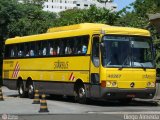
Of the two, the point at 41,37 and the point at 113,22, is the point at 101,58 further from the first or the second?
the point at 113,22

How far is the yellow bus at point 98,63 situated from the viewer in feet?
68.2

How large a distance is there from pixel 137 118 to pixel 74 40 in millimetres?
8026

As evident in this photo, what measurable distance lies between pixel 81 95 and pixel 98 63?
1964 mm

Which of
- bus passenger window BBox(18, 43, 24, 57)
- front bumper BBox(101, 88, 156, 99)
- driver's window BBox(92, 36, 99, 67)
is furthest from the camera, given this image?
bus passenger window BBox(18, 43, 24, 57)

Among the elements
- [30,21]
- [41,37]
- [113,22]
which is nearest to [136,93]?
[41,37]

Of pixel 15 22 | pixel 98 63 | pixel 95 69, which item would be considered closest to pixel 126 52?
pixel 98 63

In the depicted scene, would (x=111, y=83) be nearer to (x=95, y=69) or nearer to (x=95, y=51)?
(x=95, y=69)

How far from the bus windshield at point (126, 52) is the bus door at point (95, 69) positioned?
45cm

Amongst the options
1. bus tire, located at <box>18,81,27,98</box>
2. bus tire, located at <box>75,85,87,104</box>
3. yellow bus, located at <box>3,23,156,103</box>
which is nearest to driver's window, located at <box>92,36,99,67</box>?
yellow bus, located at <box>3,23,156,103</box>

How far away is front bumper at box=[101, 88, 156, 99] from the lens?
20578 mm

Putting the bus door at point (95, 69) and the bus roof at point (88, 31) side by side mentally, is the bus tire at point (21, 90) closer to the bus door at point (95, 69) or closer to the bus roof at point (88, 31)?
the bus roof at point (88, 31)

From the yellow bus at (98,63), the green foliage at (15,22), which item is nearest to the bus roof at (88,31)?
the yellow bus at (98,63)

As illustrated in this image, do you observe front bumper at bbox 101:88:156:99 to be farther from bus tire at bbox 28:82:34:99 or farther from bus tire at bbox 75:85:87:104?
bus tire at bbox 28:82:34:99

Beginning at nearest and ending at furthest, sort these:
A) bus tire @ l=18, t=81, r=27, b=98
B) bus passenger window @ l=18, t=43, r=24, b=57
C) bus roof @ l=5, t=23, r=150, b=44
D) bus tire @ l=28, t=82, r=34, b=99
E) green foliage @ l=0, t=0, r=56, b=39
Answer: bus roof @ l=5, t=23, r=150, b=44 → bus tire @ l=28, t=82, r=34, b=99 → bus tire @ l=18, t=81, r=27, b=98 → bus passenger window @ l=18, t=43, r=24, b=57 → green foliage @ l=0, t=0, r=56, b=39
